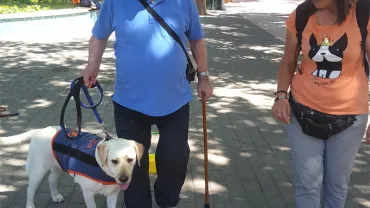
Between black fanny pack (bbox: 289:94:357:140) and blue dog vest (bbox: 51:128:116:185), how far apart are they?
1327 millimetres

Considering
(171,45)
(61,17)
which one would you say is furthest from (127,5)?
(61,17)

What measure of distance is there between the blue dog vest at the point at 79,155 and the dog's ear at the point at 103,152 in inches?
6.1

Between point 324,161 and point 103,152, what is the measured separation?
1398 millimetres

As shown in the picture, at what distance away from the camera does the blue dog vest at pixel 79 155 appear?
325 cm

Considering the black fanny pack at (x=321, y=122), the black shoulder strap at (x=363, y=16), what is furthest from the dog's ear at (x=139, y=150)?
the black shoulder strap at (x=363, y=16)

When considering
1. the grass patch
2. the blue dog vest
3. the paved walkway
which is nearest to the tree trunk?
the grass patch

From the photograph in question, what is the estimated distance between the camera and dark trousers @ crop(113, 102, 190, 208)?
3.22 m

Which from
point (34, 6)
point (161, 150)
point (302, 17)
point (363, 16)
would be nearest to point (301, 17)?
point (302, 17)

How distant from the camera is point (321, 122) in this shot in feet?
9.23

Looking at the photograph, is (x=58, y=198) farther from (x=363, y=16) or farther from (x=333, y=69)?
(x=363, y=16)

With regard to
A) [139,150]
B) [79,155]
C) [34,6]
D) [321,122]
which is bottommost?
[34,6]

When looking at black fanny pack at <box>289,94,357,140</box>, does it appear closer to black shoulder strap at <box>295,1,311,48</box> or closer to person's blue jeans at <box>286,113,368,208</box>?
person's blue jeans at <box>286,113,368,208</box>

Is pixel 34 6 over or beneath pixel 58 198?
beneath

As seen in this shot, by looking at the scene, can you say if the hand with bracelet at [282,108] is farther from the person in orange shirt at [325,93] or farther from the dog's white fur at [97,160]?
the dog's white fur at [97,160]
